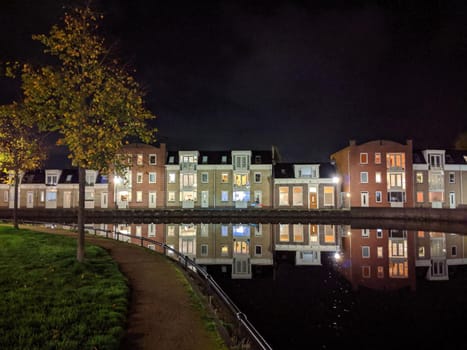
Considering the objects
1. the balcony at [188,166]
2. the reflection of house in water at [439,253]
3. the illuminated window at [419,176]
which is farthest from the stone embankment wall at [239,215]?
the illuminated window at [419,176]

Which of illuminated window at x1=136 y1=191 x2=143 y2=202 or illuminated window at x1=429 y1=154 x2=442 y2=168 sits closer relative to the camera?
illuminated window at x1=429 y1=154 x2=442 y2=168

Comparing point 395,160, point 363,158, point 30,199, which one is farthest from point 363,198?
point 30,199

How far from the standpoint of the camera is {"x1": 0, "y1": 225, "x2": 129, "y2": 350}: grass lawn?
A: 6113mm

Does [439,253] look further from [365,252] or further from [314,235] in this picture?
[314,235]

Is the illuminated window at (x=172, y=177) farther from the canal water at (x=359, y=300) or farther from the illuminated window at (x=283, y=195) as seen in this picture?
the canal water at (x=359, y=300)

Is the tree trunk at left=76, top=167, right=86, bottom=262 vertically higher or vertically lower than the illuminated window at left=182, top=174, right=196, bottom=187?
lower

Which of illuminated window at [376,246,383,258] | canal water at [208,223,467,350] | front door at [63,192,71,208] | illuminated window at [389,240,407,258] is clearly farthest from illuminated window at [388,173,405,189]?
Result: front door at [63,192,71,208]

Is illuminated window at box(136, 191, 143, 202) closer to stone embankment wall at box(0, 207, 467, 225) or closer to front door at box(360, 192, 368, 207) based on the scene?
stone embankment wall at box(0, 207, 467, 225)

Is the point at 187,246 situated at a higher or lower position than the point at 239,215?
lower

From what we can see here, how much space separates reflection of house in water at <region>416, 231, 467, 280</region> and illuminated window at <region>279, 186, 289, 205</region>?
948 inches

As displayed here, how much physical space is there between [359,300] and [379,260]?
7.95 m

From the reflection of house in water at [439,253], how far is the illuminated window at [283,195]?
24.1 metres

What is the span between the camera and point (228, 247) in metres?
23.3

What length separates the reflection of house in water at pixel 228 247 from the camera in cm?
1817
